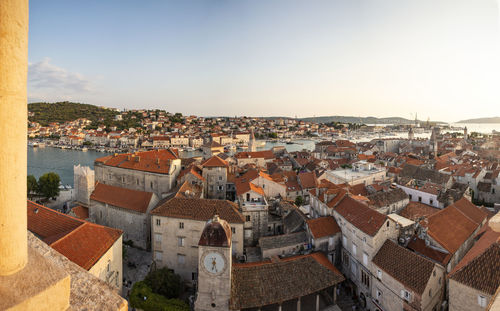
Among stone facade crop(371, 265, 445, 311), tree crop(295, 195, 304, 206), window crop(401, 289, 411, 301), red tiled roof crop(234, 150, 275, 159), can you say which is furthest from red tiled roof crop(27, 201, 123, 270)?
red tiled roof crop(234, 150, 275, 159)

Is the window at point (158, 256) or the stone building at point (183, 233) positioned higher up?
the stone building at point (183, 233)

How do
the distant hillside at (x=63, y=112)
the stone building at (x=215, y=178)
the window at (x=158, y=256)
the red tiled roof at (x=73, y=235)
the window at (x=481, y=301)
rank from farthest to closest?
1. the distant hillside at (x=63, y=112)
2. the stone building at (x=215, y=178)
3. the window at (x=158, y=256)
4. the red tiled roof at (x=73, y=235)
5. the window at (x=481, y=301)

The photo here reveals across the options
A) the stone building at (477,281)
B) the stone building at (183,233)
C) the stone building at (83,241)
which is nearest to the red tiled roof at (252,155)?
the stone building at (183,233)

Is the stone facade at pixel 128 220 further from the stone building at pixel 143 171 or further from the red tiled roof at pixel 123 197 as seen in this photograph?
the stone building at pixel 143 171

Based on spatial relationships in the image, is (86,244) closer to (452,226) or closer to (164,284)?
(164,284)

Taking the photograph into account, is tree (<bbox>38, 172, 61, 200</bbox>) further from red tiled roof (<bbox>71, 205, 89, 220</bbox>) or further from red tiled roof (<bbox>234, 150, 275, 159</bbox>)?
red tiled roof (<bbox>234, 150, 275, 159</bbox>)

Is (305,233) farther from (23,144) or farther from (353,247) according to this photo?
(23,144)

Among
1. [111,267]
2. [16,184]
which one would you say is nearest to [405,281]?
[111,267]
